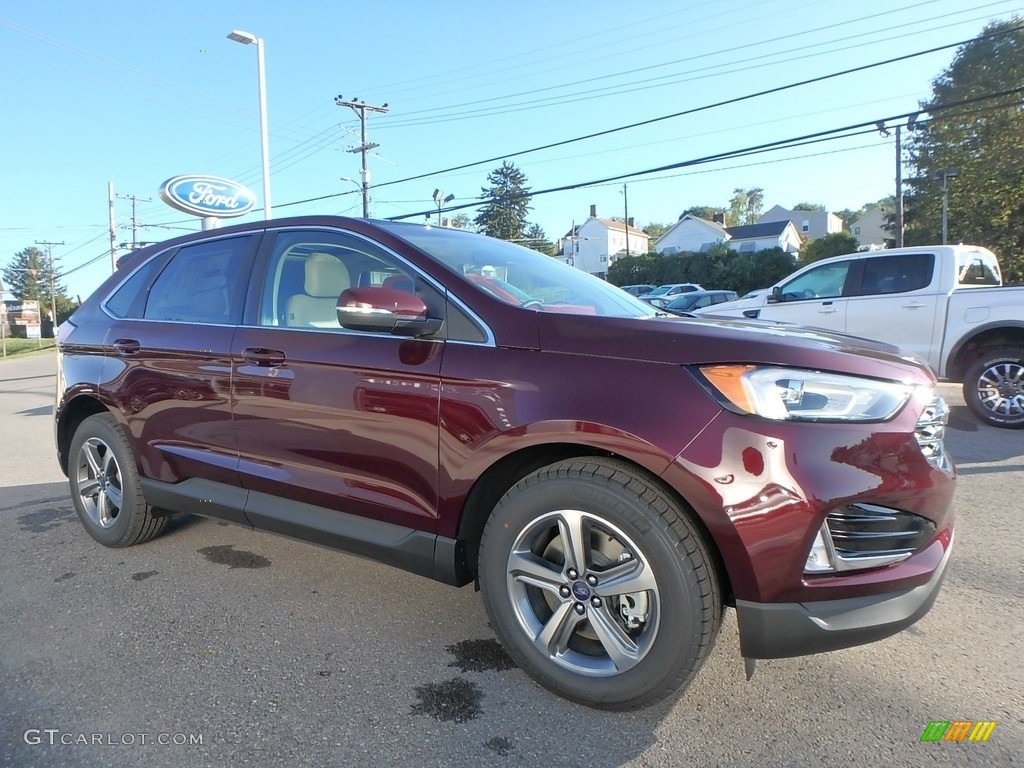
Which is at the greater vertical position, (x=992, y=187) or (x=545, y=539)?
(x=992, y=187)

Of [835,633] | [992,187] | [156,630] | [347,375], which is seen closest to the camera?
[835,633]

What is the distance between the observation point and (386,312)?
254 cm

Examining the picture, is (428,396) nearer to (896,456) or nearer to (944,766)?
(896,456)

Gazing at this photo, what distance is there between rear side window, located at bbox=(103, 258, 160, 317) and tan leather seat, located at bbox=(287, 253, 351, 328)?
1.31m

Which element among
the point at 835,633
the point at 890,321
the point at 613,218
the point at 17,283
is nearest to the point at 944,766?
the point at 835,633

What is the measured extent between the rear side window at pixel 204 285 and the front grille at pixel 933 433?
2.91 m

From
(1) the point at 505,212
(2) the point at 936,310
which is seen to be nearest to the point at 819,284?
(2) the point at 936,310

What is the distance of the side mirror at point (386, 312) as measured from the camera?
100 inches

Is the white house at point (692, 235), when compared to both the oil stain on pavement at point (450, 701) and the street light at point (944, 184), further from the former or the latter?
the oil stain on pavement at point (450, 701)

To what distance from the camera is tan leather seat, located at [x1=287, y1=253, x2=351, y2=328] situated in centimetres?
309

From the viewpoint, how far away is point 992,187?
113ft

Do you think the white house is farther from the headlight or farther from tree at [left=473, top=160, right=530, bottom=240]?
the headlight

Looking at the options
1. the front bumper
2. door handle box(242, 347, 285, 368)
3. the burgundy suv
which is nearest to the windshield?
the burgundy suv

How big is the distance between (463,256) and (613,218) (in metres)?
85.8
